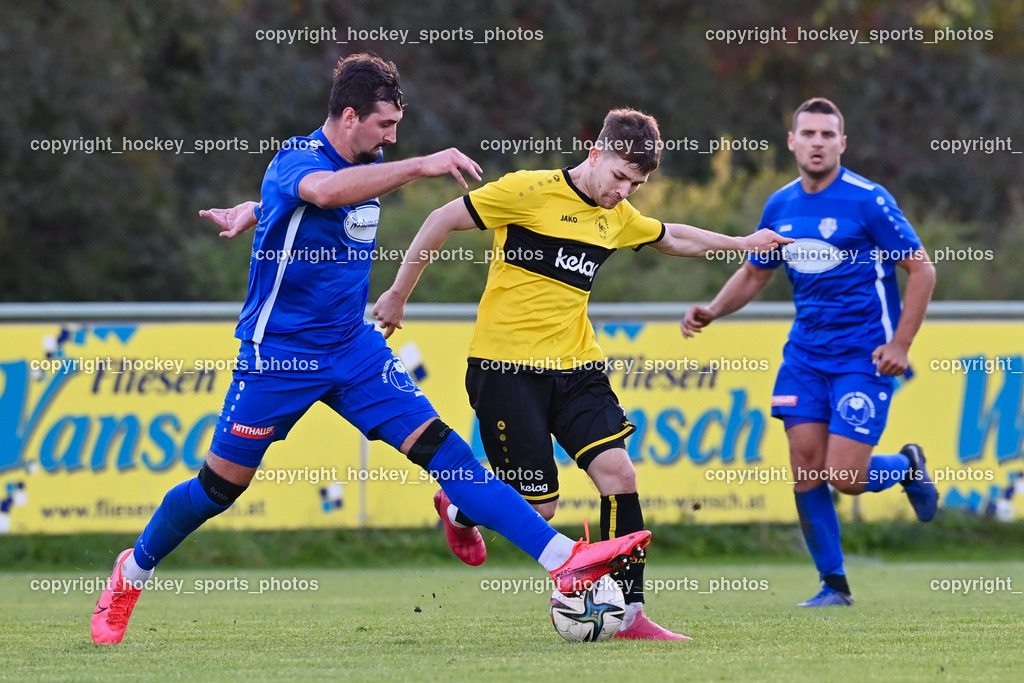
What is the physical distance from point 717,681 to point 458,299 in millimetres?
9210

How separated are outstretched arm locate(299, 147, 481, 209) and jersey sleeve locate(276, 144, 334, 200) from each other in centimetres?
6

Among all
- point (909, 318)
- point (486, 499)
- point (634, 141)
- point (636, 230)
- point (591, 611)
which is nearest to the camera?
point (591, 611)

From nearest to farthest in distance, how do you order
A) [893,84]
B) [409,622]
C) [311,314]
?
[311,314]
[409,622]
[893,84]

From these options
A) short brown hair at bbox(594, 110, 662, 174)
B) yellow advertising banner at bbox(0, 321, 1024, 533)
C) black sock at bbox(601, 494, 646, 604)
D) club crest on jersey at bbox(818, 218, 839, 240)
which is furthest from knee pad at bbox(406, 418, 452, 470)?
yellow advertising banner at bbox(0, 321, 1024, 533)

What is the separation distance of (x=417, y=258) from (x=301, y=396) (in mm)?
816

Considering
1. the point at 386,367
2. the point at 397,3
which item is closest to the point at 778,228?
the point at 386,367

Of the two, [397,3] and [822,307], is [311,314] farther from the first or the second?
[397,3]

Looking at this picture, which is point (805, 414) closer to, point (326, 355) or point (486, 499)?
point (486, 499)

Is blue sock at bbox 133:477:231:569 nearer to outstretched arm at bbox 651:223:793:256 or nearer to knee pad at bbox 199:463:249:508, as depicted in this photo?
knee pad at bbox 199:463:249:508

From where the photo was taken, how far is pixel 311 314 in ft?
18.2

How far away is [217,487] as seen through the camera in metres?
5.61

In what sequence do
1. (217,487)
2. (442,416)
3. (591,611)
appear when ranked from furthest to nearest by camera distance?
(442,416)
(217,487)
(591,611)

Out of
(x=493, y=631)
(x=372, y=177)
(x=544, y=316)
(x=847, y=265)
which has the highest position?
(x=372, y=177)

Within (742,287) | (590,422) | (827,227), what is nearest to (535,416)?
(590,422)
